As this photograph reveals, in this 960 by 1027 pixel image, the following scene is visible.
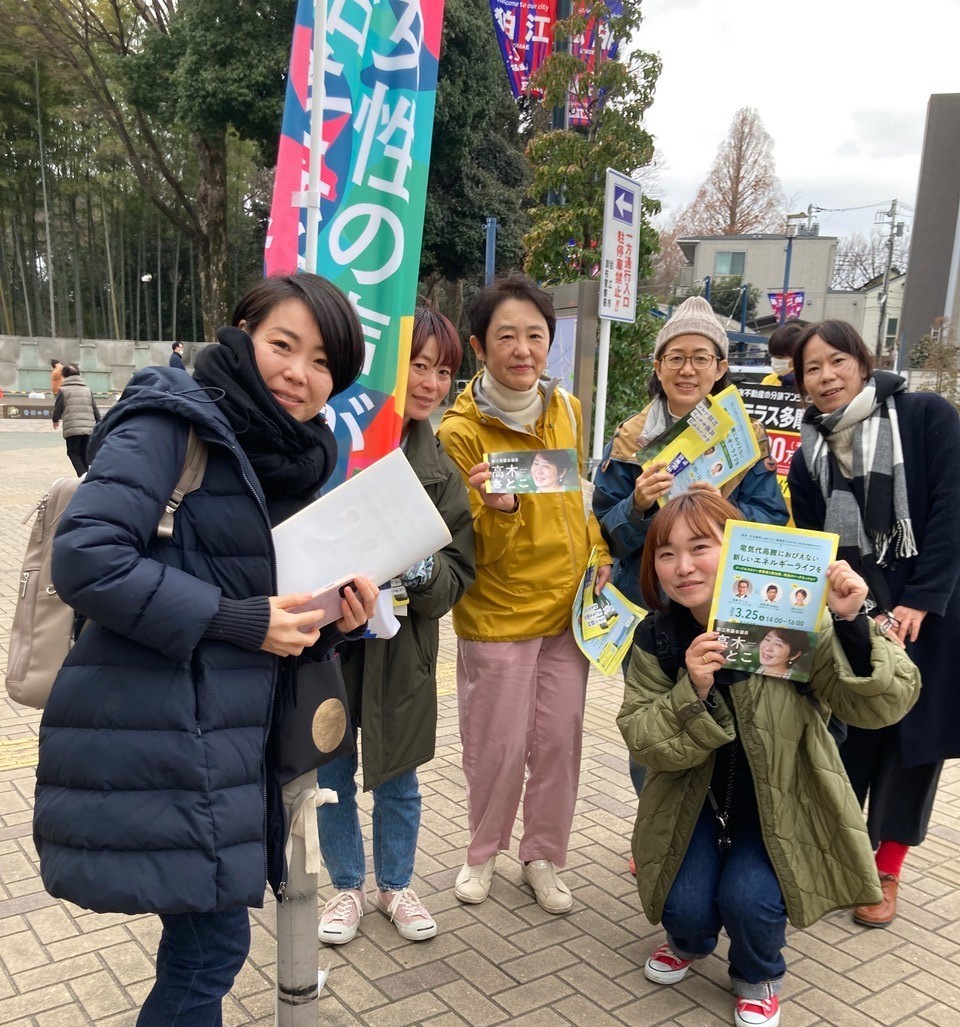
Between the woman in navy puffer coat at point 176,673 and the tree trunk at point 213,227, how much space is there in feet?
67.6

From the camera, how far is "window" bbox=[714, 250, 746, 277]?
47938 mm

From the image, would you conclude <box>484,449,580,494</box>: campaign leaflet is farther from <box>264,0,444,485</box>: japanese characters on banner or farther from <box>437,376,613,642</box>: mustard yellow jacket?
<box>264,0,444,485</box>: japanese characters on banner

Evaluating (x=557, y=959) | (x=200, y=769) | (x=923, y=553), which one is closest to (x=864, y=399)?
(x=923, y=553)

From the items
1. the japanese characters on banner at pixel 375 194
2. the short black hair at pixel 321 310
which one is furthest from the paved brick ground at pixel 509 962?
the short black hair at pixel 321 310

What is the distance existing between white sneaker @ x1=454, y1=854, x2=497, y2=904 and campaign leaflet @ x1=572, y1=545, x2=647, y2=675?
33.0 inches

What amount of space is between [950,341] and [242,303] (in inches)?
961

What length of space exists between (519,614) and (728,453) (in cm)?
85

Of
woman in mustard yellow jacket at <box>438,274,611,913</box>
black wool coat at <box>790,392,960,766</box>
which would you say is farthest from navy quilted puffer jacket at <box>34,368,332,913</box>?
black wool coat at <box>790,392,960,766</box>

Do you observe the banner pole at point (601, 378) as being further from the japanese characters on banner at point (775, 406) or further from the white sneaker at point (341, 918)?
the white sneaker at point (341, 918)

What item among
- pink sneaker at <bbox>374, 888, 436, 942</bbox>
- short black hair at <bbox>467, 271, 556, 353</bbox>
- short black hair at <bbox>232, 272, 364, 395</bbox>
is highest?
short black hair at <bbox>467, 271, 556, 353</bbox>

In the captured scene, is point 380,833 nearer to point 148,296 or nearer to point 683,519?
point 683,519

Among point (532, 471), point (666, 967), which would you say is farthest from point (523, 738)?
point (532, 471)

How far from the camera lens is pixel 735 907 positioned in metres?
2.39

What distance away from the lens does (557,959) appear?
271cm
